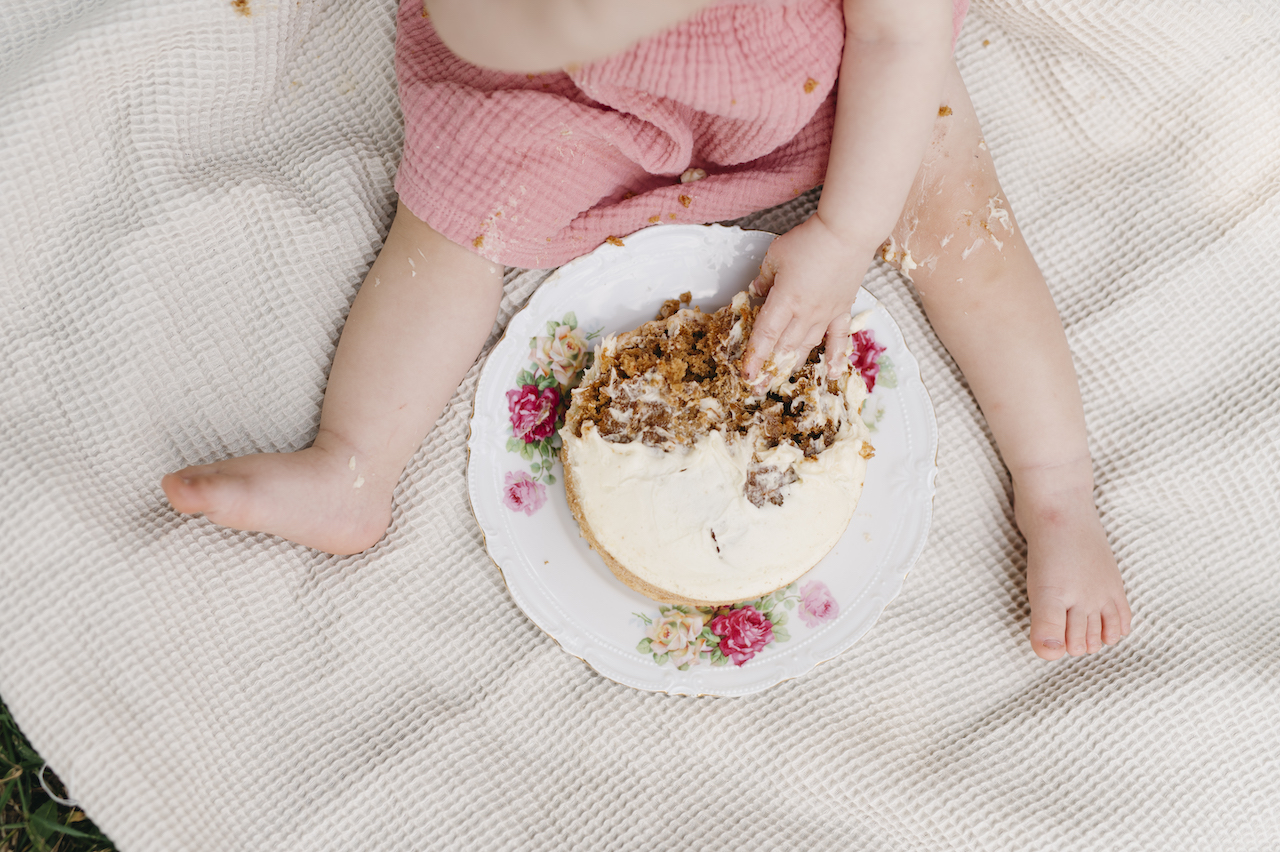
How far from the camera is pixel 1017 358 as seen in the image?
0.90 metres

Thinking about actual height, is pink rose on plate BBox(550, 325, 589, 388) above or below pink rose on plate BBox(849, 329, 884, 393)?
above

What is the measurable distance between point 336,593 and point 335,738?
148 mm

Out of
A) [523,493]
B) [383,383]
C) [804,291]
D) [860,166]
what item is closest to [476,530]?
[523,493]

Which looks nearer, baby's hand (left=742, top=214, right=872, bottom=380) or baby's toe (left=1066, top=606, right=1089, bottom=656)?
baby's hand (left=742, top=214, right=872, bottom=380)

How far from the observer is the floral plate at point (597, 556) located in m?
0.85

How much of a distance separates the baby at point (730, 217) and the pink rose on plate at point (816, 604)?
0.24 meters

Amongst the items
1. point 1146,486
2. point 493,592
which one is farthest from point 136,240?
point 1146,486

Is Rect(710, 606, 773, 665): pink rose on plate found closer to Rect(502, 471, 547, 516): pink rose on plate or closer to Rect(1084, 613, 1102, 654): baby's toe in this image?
Rect(502, 471, 547, 516): pink rose on plate

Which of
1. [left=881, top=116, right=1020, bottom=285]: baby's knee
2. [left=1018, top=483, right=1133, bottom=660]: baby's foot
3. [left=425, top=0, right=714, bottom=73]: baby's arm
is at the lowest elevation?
[left=1018, top=483, right=1133, bottom=660]: baby's foot

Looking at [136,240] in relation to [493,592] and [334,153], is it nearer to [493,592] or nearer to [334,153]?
[334,153]

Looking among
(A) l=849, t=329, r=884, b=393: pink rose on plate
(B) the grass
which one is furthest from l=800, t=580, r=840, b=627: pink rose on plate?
(B) the grass

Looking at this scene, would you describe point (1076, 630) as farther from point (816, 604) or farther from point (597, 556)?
point (597, 556)

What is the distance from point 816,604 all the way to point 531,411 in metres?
0.36

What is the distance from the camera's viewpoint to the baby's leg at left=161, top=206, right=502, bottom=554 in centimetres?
81
